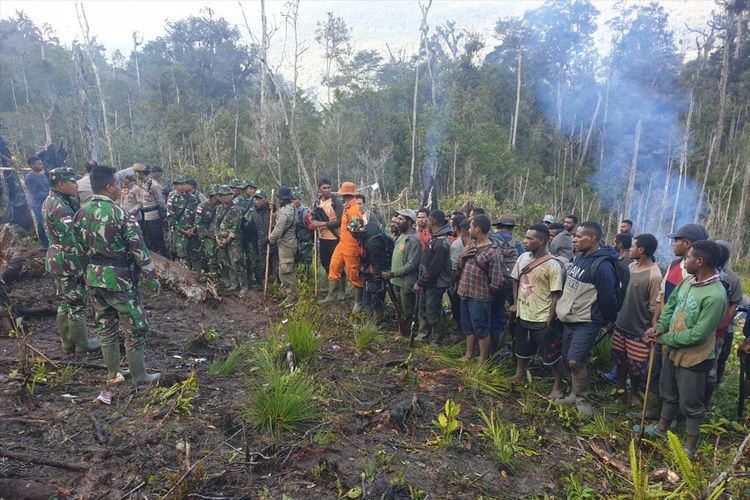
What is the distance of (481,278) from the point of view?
5.33 m

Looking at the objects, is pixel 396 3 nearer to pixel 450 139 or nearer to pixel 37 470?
pixel 450 139

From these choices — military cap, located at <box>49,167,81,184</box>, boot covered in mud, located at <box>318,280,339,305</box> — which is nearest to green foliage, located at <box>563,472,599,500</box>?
boot covered in mud, located at <box>318,280,339,305</box>

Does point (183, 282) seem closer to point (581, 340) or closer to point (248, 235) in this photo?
point (248, 235)

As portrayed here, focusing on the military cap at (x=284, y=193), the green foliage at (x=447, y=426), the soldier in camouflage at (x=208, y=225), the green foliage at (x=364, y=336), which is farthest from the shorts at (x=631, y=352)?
the soldier in camouflage at (x=208, y=225)

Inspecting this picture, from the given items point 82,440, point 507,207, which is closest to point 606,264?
point 82,440

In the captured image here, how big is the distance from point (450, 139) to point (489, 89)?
9676mm

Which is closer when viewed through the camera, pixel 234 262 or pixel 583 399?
pixel 583 399

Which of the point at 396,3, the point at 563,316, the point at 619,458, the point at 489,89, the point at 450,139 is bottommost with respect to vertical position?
the point at 619,458

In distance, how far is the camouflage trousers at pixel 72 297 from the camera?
4977mm

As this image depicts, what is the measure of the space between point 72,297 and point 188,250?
12.5 feet

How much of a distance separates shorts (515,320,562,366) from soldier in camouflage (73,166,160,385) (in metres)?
3.71

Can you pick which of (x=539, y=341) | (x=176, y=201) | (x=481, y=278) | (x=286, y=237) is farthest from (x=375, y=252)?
(x=176, y=201)

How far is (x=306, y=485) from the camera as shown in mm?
3139

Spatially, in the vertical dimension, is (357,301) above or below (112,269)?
below
